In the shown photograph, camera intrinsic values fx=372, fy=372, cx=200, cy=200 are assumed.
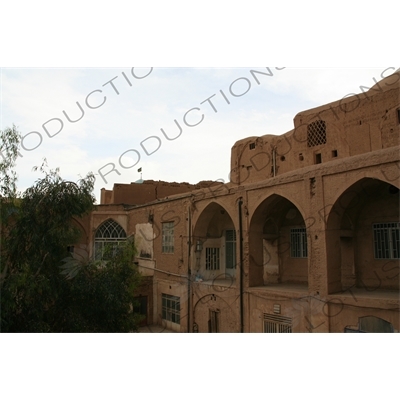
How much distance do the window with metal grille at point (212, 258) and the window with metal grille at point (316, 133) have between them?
5.91 m

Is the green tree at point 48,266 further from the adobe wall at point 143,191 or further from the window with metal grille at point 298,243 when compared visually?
the adobe wall at point 143,191

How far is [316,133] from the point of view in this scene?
14.2 meters

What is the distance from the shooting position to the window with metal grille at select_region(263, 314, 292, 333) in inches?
439

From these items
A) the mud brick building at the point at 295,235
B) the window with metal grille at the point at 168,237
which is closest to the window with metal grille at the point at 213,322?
the mud brick building at the point at 295,235

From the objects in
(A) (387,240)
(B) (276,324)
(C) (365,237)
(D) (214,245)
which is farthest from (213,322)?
(A) (387,240)

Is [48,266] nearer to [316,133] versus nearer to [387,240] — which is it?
[387,240]

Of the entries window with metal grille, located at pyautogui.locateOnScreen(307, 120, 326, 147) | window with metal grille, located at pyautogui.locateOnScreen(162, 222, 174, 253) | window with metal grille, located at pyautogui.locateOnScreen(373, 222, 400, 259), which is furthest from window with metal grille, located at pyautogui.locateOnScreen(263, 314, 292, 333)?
window with metal grille, located at pyautogui.locateOnScreen(307, 120, 326, 147)

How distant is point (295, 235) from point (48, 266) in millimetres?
8988

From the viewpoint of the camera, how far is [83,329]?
26.1ft

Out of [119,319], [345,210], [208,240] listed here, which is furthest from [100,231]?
[345,210]

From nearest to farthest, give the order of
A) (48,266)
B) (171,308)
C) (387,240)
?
(48,266) < (387,240) < (171,308)

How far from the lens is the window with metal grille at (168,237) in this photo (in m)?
16.8

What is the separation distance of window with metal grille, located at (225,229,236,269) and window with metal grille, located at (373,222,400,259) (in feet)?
19.6

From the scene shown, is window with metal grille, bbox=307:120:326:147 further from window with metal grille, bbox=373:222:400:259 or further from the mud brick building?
window with metal grille, bbox=373:222:400:259
